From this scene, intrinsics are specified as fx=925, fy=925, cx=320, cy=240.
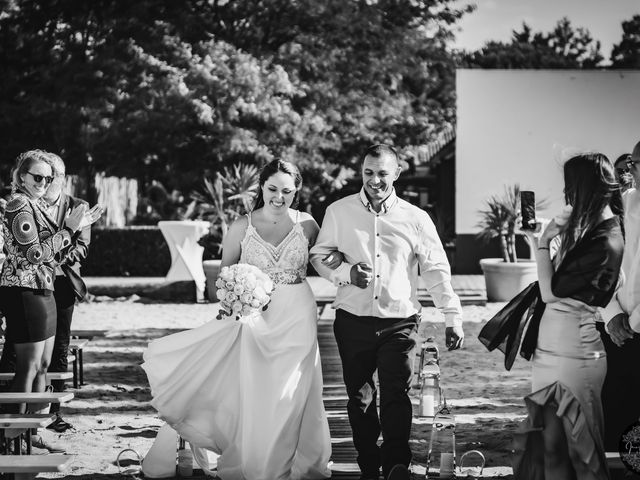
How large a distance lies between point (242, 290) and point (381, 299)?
0.80m

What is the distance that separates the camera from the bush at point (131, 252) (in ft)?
77.4

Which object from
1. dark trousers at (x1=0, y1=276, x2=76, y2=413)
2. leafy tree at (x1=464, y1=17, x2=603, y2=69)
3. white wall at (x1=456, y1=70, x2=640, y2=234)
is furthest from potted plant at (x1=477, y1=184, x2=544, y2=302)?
leafy tree at (x1=464, y1=17, x2=603, y2=69)

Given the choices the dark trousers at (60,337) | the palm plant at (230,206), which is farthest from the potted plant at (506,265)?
the dark trousers at (60,337)

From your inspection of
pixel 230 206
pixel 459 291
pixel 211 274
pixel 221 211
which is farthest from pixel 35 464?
pixel 459 291

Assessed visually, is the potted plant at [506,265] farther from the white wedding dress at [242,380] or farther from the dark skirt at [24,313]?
the dark skirt at [24,313]

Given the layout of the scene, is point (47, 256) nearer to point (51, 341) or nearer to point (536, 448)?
point (51, 341)

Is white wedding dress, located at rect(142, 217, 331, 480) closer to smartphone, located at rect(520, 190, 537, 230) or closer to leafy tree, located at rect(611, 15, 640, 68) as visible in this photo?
smartphone, located at rect(520, 190, 537, 230)

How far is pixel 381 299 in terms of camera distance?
209 inches

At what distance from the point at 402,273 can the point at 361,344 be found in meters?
0.48

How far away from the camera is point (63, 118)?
21.9 m

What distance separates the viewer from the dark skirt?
19.1 ft

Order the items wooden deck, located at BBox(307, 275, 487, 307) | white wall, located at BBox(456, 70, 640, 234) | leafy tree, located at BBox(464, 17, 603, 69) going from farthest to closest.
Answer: leafy tree, located at BBox(464, 17, 603, 69)
white wall, located at BBox(456, 70, 640, 234)
wooden deck, located at BBox(307, 275, 487, 307)

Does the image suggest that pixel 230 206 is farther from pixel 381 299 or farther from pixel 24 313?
pixel 381 299

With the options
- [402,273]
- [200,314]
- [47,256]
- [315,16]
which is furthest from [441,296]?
[315,16]
